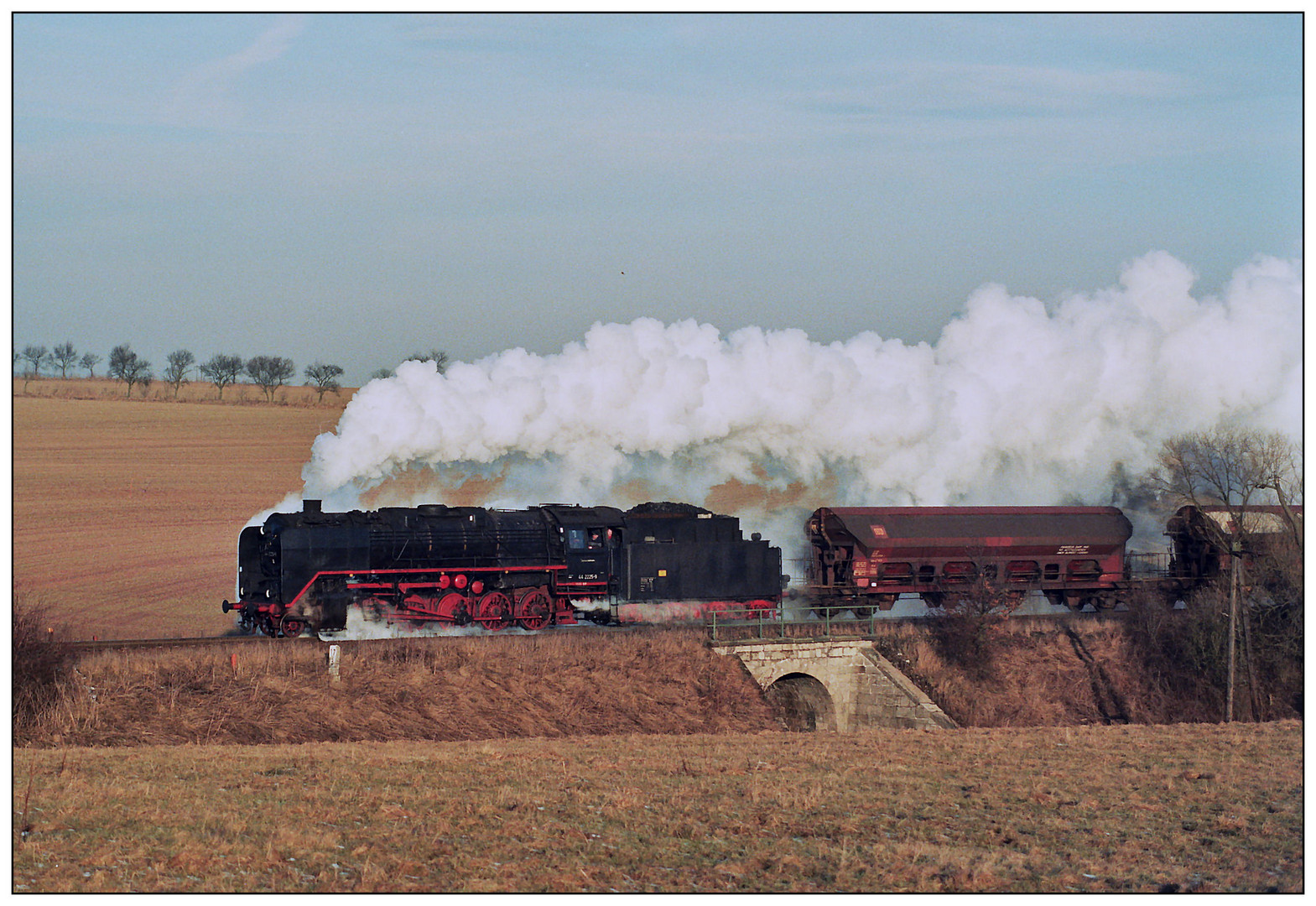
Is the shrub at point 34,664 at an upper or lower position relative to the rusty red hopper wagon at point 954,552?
lower

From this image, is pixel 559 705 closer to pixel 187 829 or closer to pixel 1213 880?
pixel 187 829

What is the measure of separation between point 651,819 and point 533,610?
15779 millimetres

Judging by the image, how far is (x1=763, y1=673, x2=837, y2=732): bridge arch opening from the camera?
3525 centimetres

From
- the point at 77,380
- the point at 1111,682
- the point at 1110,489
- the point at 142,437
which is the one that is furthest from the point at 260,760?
the point at 77,380

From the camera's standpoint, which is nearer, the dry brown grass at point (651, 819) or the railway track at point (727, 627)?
the dry brown grass at point (651, 819)

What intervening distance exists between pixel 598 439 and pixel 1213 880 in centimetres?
2938

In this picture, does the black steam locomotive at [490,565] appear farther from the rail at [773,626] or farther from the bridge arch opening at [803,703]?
the bridge arch opening at [803,703]

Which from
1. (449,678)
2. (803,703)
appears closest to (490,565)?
(449,678)

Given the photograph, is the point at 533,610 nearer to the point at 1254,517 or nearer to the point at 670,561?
the point at 670,561

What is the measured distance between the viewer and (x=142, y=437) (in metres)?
87.6

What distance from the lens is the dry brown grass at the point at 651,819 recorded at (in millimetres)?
15281

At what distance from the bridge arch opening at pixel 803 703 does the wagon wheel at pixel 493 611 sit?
736cm

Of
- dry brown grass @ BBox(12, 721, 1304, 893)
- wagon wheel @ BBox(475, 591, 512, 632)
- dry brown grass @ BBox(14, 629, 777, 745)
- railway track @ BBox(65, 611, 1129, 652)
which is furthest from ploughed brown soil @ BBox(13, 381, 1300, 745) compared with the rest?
dry brown grass @ BBox(12, 721, 1304, 893)

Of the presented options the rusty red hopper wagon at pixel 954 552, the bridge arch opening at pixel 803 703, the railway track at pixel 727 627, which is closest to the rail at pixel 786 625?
the railway track at pixel 727 627
